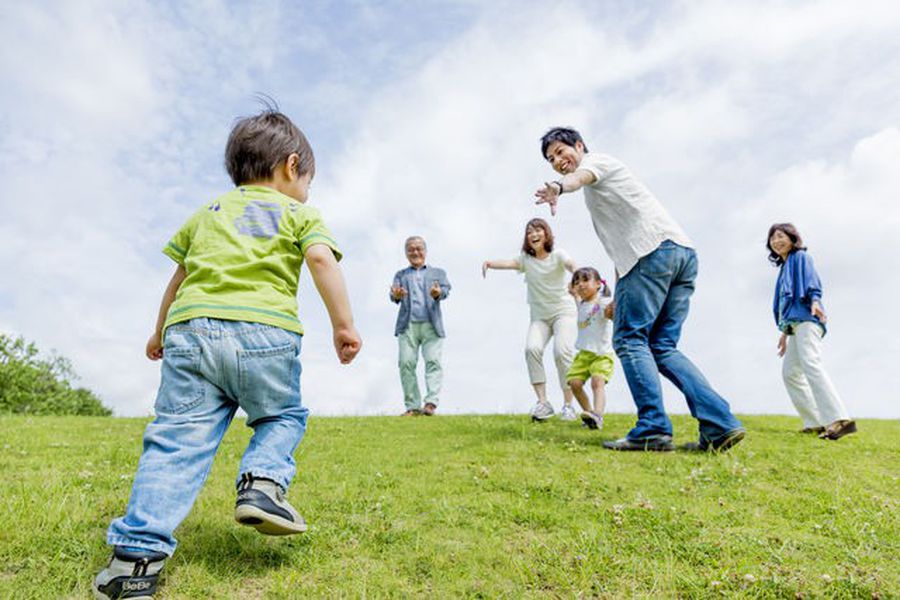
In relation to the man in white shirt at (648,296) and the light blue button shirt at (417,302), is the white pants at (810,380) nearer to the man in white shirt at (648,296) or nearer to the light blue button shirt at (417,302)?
the man in white shirt at (648,296)

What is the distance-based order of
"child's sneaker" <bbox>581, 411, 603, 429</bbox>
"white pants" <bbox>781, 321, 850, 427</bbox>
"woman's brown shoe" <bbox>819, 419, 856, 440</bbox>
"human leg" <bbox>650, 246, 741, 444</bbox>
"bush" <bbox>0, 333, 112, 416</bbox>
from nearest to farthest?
1. "human leg" <bbox>650, 246, 741, 444</bbox>
2. "woman's brown shoe" <bbox>819, 419, 856, 440</bbox>
3. "child's sneaker" <bbox>581, 411, 603, 429</bbox>
4. "white pants" <bbox>781, 321, 850, 427</bbox>
5. "bush" <bbox>0, 333, 112, 416</bbox>

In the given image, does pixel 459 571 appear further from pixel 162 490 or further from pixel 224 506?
pixel 224 506

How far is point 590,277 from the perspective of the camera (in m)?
10.6

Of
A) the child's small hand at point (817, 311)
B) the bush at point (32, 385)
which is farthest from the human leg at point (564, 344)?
the bush at point (32, 385)

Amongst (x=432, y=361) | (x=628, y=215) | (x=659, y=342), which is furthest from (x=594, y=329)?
(x=432, y=361)

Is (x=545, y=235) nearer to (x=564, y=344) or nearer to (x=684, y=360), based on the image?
(x=564, y=344)

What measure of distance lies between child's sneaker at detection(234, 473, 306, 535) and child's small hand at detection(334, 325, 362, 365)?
734mm

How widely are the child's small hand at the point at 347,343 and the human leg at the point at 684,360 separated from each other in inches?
175

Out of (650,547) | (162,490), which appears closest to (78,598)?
(162,490)

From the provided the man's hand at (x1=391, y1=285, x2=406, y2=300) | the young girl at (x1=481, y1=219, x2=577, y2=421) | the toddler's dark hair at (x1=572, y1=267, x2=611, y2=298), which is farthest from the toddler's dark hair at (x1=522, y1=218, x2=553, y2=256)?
the man's hand at (x1=391, y1=285, x2=406, y2=300)

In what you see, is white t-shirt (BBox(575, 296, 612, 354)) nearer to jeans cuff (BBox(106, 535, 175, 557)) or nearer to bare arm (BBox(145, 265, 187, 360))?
bare arm (BBox(145, 265, 187, 360))

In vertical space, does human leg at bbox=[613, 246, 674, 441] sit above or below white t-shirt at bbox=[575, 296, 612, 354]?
below

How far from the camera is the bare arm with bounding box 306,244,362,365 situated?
359 cm

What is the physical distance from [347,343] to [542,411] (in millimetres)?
7367
